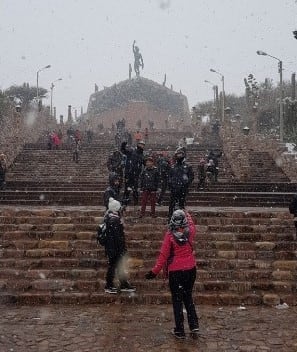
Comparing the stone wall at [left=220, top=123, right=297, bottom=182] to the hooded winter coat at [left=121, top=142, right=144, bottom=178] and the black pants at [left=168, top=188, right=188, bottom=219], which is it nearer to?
the hooded winter coat at [left=121, top=142, right=144, bottom=178]

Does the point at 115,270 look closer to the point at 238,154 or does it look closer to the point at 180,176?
the point at 180,176

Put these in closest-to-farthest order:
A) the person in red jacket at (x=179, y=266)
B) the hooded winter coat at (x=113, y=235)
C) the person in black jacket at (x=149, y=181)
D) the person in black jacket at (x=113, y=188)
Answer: the person in red jacket at (x=179, y=266) < the hooded winter coat at (x=113, y=235) < the person in black jacket at (x=113, y=188) < the person in black jacket at (x=149, y=181)

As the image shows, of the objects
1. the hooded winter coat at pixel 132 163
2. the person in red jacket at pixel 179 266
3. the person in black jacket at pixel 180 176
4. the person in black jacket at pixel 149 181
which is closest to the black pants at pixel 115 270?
the person in red jacket at pixel 179 266

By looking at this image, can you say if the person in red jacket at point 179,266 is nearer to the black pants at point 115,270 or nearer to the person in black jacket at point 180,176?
the black pants at point 115,270

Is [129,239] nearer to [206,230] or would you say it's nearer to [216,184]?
[206,230]

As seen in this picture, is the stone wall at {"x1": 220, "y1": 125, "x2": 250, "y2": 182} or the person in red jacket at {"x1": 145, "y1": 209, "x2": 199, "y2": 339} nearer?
the person in red jacket at {"x1": 145, "y1": 209, "x2": 199, "y2": 339}

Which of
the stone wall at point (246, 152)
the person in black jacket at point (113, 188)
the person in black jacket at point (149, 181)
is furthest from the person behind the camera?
the stone wall at point (246, 152)

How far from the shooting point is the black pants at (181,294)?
18.9 ft

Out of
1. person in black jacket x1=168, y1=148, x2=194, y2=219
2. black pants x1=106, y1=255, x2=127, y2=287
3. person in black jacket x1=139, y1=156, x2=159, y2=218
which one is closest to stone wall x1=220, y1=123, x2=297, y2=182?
person in black jacket x1=139, y1=156, x2=159, y2=218

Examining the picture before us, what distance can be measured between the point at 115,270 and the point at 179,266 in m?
2.15

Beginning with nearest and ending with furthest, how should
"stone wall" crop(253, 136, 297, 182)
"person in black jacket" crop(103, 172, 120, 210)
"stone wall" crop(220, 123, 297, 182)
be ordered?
"person in black jacket" crop(103, 172, 120, 210)
"stone wall" crop(253, 136, 297, 182)
"stone wall" crop(220, 123, 297, 182)

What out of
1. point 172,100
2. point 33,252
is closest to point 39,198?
point 33,252

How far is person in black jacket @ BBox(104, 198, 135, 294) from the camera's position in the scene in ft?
24.5

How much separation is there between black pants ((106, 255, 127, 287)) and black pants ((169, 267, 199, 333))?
1904mm
